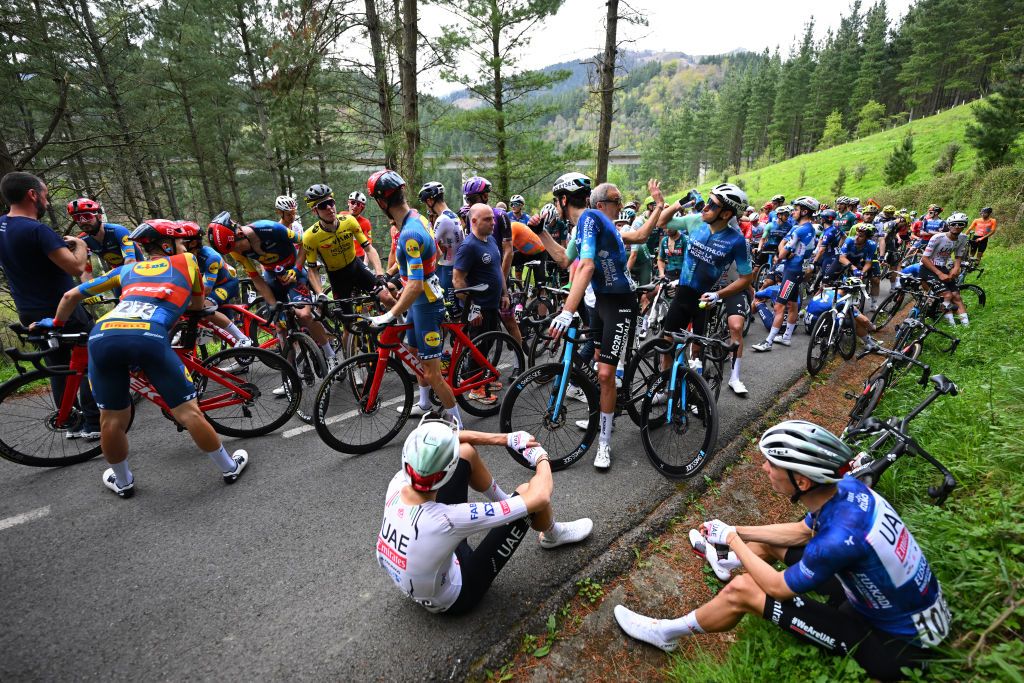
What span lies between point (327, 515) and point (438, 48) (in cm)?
1134

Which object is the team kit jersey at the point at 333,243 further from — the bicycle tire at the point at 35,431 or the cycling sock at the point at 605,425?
the cycling sock at the point at 605,425

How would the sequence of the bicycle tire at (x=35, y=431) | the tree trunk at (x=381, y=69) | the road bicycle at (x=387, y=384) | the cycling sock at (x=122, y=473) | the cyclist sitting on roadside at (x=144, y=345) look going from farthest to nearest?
the tree trunk at (x=381, y=69) → the road bicycle at (x=387, y=384) → the bicycle tire at (x=35, y=431) → the cycling sock at (x=122, y=473) → the cyclist sitting on roadside at (x=144, y=345)

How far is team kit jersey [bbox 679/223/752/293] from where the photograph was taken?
4953 millimetres

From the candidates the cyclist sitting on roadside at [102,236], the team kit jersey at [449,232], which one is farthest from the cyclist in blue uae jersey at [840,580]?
the cyclist sitting on roadside at [102,236]

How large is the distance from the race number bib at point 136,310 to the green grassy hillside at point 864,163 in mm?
43182

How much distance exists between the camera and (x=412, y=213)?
445 centimetres

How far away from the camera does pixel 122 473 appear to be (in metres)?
3.86

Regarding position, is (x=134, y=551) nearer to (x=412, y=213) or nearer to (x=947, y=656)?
(x=412, y=213)

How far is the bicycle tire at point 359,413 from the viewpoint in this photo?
14.3 ft

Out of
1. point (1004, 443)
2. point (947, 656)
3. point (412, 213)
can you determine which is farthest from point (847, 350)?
point (412, 213)

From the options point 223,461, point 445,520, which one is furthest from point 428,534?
point 223,461

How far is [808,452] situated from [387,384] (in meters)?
4.31

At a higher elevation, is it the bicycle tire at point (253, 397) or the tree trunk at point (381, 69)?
the tree trunk at point (381, 69)

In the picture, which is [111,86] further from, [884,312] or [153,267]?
[884,312]
